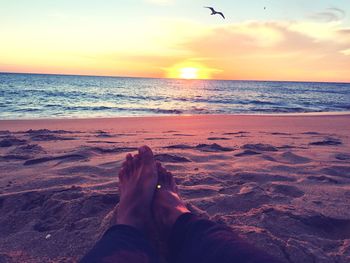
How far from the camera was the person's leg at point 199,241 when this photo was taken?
1.15 m

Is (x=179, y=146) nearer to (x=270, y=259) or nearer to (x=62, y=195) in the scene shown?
(x=62, y=195)

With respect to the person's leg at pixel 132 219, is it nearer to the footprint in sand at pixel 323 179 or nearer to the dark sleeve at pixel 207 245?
the dark sleeve at pixel 207 245

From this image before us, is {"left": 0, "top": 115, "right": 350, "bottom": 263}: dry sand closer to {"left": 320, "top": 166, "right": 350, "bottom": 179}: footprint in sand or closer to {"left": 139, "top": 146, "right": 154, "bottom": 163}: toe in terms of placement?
Result: {"left": 320, "top": 166, "right": 350, "bottom": 179}: footprint in sand

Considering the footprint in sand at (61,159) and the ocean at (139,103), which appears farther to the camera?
the ocean at (139,103)

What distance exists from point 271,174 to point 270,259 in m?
1.83

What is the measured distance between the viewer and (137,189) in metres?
2.10

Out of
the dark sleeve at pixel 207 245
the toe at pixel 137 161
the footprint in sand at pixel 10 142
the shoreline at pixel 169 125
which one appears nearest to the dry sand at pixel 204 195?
the footprint in sand at pixel 10 142

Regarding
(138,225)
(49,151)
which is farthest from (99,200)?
(49,151)

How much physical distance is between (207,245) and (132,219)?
580mm

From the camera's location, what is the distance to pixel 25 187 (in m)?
2.52

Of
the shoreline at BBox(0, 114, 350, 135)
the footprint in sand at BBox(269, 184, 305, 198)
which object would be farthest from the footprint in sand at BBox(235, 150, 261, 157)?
the shoreline at BBox(0, 114, 350, 135)

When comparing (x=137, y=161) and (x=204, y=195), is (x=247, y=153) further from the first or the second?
(x=137, y=161)

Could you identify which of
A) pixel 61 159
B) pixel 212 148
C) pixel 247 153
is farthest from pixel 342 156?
pixel 61 159

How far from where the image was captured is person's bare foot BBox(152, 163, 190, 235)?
1732 millimetres
